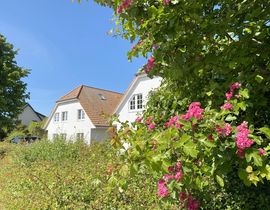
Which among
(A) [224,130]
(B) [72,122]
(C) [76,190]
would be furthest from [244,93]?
→ (B) [72,122]

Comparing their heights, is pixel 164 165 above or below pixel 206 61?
below

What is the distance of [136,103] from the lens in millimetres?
30594

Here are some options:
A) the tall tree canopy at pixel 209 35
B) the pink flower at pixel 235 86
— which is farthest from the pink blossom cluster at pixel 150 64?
the pink flower at pixel 235 86

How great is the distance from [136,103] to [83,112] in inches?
397

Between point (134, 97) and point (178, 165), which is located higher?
point (134, 97)

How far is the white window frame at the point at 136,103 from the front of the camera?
30.2 meters

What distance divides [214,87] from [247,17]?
2.97ft

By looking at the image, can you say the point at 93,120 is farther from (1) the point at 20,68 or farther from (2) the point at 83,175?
(2) the point at 83,175

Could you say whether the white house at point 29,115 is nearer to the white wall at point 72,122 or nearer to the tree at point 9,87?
the white wall at point 72,122

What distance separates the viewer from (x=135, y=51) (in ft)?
16.1

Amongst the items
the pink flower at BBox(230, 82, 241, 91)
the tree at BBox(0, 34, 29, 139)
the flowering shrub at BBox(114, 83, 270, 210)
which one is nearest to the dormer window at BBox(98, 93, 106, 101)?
the tree at BBox(0, 34, 29, 139)

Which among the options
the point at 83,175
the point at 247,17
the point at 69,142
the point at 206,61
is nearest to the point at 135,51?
the point at 206,61

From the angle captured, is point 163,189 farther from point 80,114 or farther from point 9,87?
point 80,114

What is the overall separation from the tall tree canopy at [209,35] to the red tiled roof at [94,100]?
32673 millimetres
